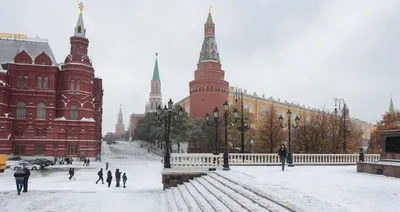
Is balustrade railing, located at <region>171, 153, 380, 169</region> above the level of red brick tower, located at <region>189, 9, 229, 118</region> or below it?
below

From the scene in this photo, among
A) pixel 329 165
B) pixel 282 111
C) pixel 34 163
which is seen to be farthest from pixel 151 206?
pixel 282 111

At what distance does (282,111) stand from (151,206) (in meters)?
88.5

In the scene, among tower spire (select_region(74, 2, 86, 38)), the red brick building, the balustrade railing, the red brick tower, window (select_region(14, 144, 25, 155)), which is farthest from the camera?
the red brick tower

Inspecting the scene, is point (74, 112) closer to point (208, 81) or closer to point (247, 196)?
point (208, 81)

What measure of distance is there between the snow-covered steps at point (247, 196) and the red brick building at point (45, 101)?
45445 mm

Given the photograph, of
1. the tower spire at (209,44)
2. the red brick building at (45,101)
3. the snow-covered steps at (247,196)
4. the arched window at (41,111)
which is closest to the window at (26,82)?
the red brick building at (45,101)

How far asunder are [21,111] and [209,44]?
43547 mm

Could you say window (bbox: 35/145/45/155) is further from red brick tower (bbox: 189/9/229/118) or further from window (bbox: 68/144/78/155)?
red brick tower (bbox: 189/9/229/118)

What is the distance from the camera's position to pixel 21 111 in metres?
55.6

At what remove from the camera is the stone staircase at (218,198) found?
413 inches

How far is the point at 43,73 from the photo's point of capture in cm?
5669

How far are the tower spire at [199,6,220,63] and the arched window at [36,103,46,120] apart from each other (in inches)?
1524

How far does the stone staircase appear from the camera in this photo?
10.5 m

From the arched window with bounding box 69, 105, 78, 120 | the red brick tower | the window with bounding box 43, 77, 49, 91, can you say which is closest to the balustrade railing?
the arched window with bounding box 69, 105, 78, 120
